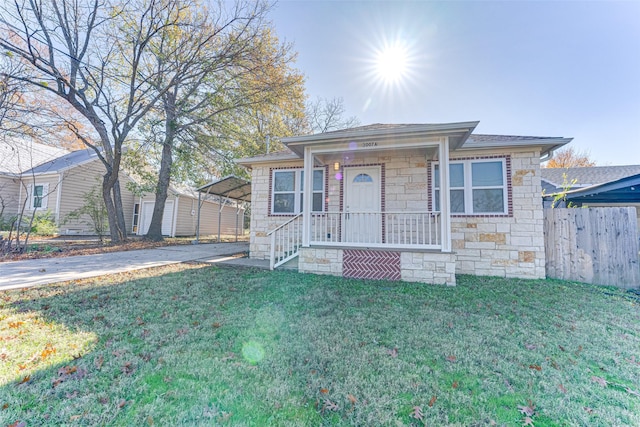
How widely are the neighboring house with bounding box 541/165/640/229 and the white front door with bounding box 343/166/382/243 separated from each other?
517 cm

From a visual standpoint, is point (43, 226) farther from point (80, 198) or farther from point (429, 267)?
point (429, 267)

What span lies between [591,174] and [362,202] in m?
14.3

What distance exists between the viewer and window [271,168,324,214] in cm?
779

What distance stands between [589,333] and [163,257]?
9096 millimetres

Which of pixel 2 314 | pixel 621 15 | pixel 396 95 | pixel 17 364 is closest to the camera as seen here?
pixel 17 364

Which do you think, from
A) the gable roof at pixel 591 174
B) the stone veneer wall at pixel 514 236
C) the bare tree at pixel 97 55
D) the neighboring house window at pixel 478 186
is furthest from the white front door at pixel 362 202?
the gable roof at pixel 591 174

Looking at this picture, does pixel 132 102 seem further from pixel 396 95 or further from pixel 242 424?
pixel 242 424

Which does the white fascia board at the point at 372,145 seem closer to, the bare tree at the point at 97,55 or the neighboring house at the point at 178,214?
the bare tree at the point at 97,55

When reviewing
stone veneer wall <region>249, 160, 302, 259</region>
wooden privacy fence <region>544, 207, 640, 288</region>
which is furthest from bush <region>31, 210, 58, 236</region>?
wooden privacy fence <region>544, 207, 640, 288</region>

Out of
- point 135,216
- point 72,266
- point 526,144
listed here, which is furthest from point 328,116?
point 72,266

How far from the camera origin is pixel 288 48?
11594 mm

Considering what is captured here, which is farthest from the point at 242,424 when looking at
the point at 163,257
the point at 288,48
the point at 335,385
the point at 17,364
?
the point at 288,48

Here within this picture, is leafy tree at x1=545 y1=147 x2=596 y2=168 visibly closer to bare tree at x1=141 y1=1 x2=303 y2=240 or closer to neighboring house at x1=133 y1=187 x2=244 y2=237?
bare tree at x1=141 y1=1 x2=303 y2=240

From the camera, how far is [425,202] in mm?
6711
